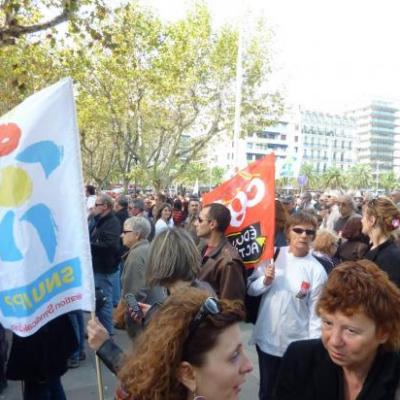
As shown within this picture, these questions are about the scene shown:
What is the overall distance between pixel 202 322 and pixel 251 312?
2.19 meters

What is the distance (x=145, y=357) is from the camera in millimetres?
1592

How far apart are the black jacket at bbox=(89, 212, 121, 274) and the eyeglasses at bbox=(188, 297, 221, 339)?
4.24m

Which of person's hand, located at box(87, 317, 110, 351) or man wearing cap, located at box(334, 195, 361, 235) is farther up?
man wearing cap, located at box(334, 195, 361, 235)

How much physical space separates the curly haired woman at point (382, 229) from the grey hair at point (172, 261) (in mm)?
1795

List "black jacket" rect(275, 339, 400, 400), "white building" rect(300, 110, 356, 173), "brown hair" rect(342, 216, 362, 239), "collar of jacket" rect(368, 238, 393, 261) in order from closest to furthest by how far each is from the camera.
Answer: "black jacket" rect(275, 339, 400, 400), "collar of jacket" rect(368, 238, 393, 261), "brown hair" rect(342, 216, 362, 239), "white building" rect(300, 110, 356, 173)

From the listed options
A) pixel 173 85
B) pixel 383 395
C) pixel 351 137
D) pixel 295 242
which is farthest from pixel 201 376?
pixel 351 137

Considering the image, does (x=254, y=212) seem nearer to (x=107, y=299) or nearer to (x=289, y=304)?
(x=289, y=304)

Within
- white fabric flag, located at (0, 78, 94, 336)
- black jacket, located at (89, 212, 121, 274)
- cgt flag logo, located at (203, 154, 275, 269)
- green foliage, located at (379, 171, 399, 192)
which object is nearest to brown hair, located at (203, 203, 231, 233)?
cgt flag logo, located at (203, 154, 275, 269)

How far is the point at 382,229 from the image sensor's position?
4051 mm

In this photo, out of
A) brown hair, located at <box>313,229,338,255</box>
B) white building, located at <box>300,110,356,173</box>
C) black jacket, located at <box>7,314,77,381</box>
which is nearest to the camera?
black jacket, located at <box>7,314,77,381</box>

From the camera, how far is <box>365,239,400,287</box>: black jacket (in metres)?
3.81

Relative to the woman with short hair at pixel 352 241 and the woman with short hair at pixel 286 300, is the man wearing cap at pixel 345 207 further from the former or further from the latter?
the woman with short hair at pixel 286 300

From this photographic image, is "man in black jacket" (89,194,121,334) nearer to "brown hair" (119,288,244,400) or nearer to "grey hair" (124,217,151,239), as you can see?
"grey hair" (124,217,151,239)

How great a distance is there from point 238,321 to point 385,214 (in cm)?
271
